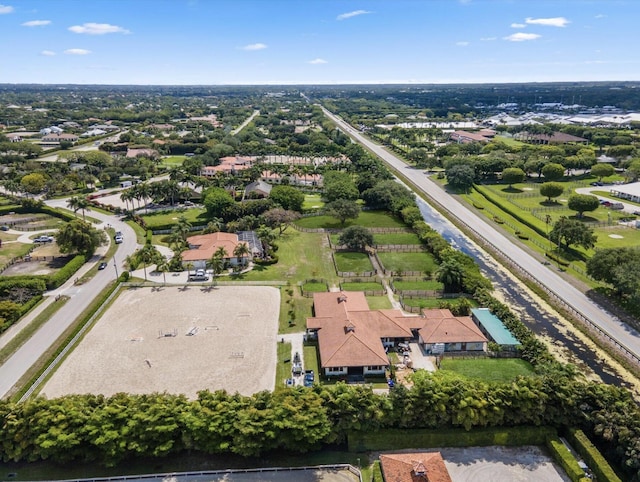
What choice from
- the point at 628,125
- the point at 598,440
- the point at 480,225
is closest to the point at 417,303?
the point at 598,440

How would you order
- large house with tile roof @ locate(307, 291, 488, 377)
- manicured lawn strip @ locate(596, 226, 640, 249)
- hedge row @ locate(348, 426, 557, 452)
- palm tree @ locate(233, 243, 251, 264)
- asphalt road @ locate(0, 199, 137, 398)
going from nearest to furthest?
hedge row @ locate(348, 426, 557, 452) < asphalt road @ locate(0, 199, 137, 398) < large house with tile roof @ locate(307, 291, 488, 377) < palm tree @ locate(233, 243, 251, 264) < manicured lawn strip @ locate(596, 226, 640, 249)

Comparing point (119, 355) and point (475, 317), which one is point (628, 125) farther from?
point (119, 355)

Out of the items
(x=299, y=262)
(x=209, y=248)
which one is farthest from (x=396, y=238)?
(x=209, y=248)

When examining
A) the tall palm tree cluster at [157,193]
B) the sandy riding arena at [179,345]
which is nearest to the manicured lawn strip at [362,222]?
the tall palm tree cluster at [157,193]

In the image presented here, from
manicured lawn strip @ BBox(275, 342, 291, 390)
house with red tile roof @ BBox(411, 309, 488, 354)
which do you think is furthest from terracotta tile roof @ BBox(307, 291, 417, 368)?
manicured lawn strip @ BBox(275, 342, 291, 390)

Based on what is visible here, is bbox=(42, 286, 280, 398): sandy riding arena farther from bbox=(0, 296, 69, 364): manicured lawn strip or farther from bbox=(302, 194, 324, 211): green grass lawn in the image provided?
bbox=(302, 194, 324, 211): green grass lawn

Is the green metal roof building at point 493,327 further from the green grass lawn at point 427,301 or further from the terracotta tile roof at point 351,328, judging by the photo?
the terracotta tile roof at point 351,328
